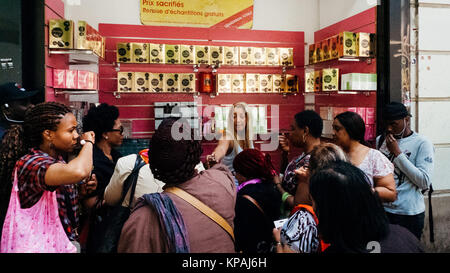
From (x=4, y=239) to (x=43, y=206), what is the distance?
0.64 feet

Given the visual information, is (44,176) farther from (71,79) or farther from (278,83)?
(278,83)

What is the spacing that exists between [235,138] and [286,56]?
1.99 meters

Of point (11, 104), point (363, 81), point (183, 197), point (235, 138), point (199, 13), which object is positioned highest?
point (199, 13)

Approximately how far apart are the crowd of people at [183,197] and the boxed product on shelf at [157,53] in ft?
7.55

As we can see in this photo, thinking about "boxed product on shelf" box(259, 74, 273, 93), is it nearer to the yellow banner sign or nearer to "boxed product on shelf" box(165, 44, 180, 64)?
the yellow banner sign

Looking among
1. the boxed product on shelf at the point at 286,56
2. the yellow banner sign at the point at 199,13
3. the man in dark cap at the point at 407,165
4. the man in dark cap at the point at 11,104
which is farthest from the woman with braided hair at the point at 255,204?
the yellow banner sign at the point at 199,13

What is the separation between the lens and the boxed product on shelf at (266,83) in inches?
201

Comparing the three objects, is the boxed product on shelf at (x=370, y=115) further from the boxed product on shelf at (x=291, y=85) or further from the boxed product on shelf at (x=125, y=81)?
the boxed product on shelf at (x=125, y=81)

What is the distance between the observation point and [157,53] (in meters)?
4.72

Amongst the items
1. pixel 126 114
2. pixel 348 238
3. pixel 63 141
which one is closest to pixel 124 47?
pixel 126 114

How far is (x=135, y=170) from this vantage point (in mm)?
1885

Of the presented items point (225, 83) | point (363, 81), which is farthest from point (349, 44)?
point (225, 83)
